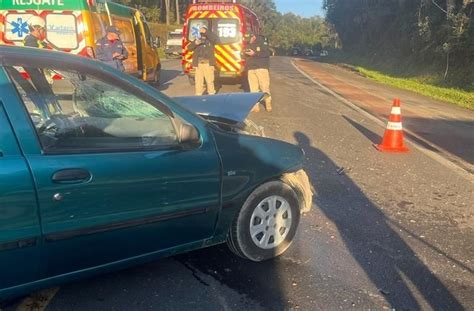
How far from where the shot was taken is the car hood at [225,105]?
4.25 m

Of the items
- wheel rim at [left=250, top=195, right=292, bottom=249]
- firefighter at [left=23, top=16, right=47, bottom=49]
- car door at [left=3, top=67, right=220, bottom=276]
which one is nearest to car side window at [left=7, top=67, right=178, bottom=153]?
car door at [left=3, top=67, right=220, bottom=276]

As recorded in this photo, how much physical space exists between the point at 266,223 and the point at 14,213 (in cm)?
186

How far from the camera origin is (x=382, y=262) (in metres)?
3.85

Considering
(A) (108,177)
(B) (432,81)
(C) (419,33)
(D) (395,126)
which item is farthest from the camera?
(C) (419,33)

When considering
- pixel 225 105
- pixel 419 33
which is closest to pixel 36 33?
pixel 225 105

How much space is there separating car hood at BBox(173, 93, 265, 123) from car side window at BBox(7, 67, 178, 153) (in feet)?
2.97

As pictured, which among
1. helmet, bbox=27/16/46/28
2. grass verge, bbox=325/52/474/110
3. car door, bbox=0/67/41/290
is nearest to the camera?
car door, bbox=0/67/41/290

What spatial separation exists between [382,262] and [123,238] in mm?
2017

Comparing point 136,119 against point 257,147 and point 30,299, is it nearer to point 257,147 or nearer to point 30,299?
point 257,147

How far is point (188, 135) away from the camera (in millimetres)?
3221

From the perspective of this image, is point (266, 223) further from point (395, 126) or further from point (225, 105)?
point (395, 126)

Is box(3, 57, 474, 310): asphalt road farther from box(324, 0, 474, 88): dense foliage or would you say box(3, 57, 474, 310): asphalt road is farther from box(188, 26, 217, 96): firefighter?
box(324, 0, 474, 88): dense foliage

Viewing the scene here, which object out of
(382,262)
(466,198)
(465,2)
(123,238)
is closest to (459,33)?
(465,2)

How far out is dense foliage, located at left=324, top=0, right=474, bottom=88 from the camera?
76.8ft
